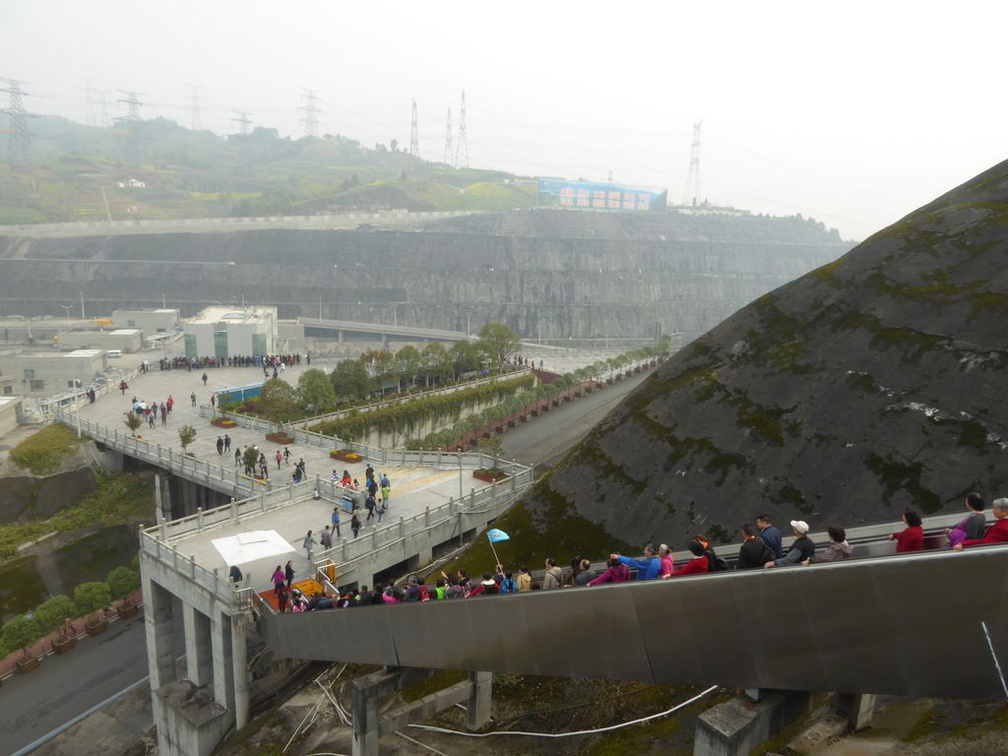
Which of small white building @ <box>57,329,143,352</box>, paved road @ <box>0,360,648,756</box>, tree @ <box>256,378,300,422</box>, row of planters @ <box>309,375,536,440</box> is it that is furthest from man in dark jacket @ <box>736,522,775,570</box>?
small white building @ <box>57,329,143,352</box>

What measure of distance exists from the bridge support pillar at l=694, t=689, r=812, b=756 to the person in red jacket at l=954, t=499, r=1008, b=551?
11.3 ft

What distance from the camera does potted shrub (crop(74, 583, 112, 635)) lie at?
30.4 m

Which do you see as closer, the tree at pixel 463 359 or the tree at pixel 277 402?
the tree at pixel 277 402

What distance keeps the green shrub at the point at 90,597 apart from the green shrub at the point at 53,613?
63 cm

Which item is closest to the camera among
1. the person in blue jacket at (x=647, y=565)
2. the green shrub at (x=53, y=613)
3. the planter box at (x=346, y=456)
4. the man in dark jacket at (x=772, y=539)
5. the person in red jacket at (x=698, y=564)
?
the man in dark jacket at (x=772, y=539)

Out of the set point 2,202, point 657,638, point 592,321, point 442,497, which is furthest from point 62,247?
point 657,638

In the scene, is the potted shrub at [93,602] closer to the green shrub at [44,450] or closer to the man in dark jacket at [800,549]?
the green shrub at [44,450]

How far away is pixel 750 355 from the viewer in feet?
91.6

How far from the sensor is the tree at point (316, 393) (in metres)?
45.8

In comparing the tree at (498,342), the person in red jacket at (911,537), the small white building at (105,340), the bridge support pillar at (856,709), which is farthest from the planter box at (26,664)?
the small white building at (105,340)

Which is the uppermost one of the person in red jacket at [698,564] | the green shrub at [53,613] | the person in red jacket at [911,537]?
the person in red jacket at [911,537]

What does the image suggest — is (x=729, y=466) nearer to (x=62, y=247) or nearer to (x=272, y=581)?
(x=272, y=581)

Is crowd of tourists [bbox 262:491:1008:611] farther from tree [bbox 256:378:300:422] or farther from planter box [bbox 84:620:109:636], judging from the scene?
tree [bbox 256:378:300:422]

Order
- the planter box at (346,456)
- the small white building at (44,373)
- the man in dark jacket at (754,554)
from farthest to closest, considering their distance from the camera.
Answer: the small white building at (44,373) → the planter box at (346,456) → the man in dark jacket at (754,554)
